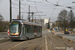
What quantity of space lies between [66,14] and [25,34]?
45872 millimetres

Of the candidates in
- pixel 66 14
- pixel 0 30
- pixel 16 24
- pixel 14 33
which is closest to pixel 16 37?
pixel 14 33

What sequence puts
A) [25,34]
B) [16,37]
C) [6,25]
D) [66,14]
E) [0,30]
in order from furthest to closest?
[6,25] < [66,14] < [0,30] < [25,34] < [16,37]

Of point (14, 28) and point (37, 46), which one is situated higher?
point (14, 28)

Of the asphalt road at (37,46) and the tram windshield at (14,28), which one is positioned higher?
the tram windshield at (14,28)

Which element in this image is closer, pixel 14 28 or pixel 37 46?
pixel 37 46

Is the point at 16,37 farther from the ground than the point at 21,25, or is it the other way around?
the point at 21,25

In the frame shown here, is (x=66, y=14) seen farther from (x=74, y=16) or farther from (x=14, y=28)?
(x=14, y=28)

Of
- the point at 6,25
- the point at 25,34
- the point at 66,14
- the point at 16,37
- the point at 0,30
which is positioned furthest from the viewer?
the point at 6,25

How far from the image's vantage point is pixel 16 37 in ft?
60.3

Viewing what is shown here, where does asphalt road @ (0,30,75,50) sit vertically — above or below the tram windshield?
below

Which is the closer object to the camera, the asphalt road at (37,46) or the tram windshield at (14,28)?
the asphalt road at (37,46)

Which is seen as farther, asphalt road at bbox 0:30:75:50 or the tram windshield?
the tram windshield

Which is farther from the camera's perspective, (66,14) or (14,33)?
(66,14)

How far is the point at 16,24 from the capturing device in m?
18.7
